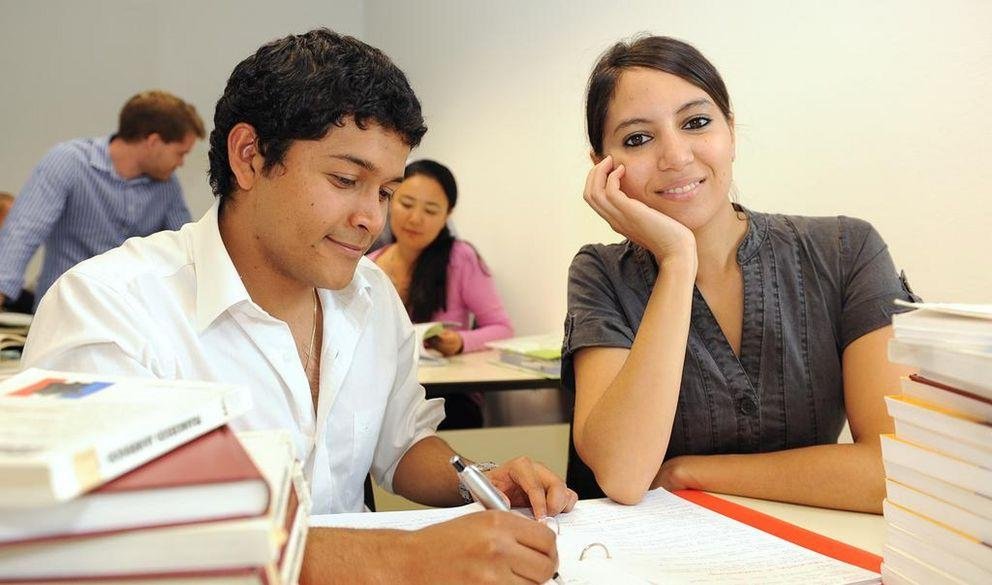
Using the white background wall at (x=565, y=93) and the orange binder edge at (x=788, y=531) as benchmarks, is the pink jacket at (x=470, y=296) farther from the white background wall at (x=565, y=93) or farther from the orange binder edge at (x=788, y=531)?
the orange binder edge at (x=788, y=531)

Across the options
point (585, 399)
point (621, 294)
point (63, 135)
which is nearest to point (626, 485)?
point (585, 399)

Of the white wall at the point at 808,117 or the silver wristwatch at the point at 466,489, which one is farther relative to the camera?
the white wall at the point at 808,117

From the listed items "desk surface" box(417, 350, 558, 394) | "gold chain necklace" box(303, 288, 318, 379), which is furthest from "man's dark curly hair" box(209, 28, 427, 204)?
Result: "desk surface" box(417, 350, 558, 394)

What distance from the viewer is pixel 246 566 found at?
480 mm

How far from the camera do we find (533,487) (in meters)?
1.07

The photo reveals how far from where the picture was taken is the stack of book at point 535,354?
2.46 metres

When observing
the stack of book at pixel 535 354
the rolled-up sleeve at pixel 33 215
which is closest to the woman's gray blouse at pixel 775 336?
the stack of book at pixel 535 354

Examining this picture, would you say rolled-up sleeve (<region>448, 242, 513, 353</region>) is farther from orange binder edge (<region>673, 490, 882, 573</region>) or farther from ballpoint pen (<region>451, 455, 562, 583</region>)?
ballpoint pen (<region>451, 455, 562, 583</region>)

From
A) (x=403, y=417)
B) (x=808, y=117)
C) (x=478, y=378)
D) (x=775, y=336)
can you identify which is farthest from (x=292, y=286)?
(x=808, y=117)

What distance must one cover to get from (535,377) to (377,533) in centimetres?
159

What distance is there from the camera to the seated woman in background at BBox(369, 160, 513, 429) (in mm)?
3480

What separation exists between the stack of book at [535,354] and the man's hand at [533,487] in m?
1.22

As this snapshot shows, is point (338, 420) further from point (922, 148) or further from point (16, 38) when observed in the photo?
point (16, 38)

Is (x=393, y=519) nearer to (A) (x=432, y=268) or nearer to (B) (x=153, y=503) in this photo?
(B) (x=153, y=503)
